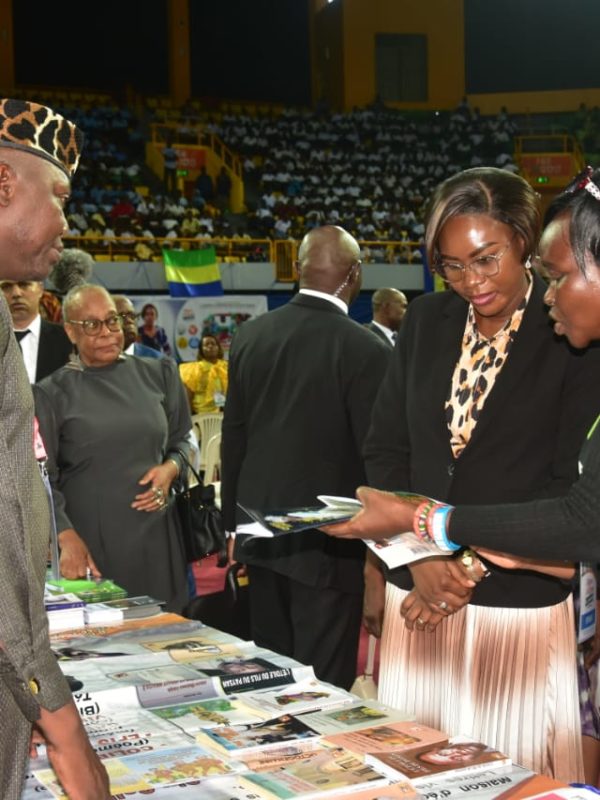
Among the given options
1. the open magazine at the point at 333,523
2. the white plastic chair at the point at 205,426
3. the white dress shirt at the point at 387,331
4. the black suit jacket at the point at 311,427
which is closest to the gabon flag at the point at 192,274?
the white plastic chair at the point at 205,426

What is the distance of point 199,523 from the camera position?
334 cm

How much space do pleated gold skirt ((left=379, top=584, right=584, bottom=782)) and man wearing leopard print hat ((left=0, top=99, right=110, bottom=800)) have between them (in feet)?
2.97

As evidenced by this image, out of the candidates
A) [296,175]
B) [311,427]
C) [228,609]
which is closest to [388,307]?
[228,609]

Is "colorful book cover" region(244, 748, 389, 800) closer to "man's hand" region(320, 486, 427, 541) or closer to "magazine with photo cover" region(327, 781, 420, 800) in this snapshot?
"magazine with photo cover" region(327, 781, 420, 800)

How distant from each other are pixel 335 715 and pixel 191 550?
171cm

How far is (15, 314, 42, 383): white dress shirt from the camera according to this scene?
368 centimetres

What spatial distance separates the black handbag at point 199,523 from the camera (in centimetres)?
334

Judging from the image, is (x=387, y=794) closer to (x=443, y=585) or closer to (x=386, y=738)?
(x=386, y=738)

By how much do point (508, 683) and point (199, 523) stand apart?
1628mm

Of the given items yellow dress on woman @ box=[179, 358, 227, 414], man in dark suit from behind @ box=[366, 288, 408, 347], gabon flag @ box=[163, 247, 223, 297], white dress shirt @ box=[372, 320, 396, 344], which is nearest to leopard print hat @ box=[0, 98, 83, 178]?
white dress shirt @ box=[372, 320, 396, 344]

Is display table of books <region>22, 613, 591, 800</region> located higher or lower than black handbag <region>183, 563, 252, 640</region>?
higher

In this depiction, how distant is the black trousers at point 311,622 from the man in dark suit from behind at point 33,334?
1130 mm

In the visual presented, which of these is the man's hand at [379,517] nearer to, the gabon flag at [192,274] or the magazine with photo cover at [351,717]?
the magazine with photo cover at [351,717]

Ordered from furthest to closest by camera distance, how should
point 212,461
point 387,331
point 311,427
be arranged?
1. point 387,331
2. point 212,461
3. point 311,427
